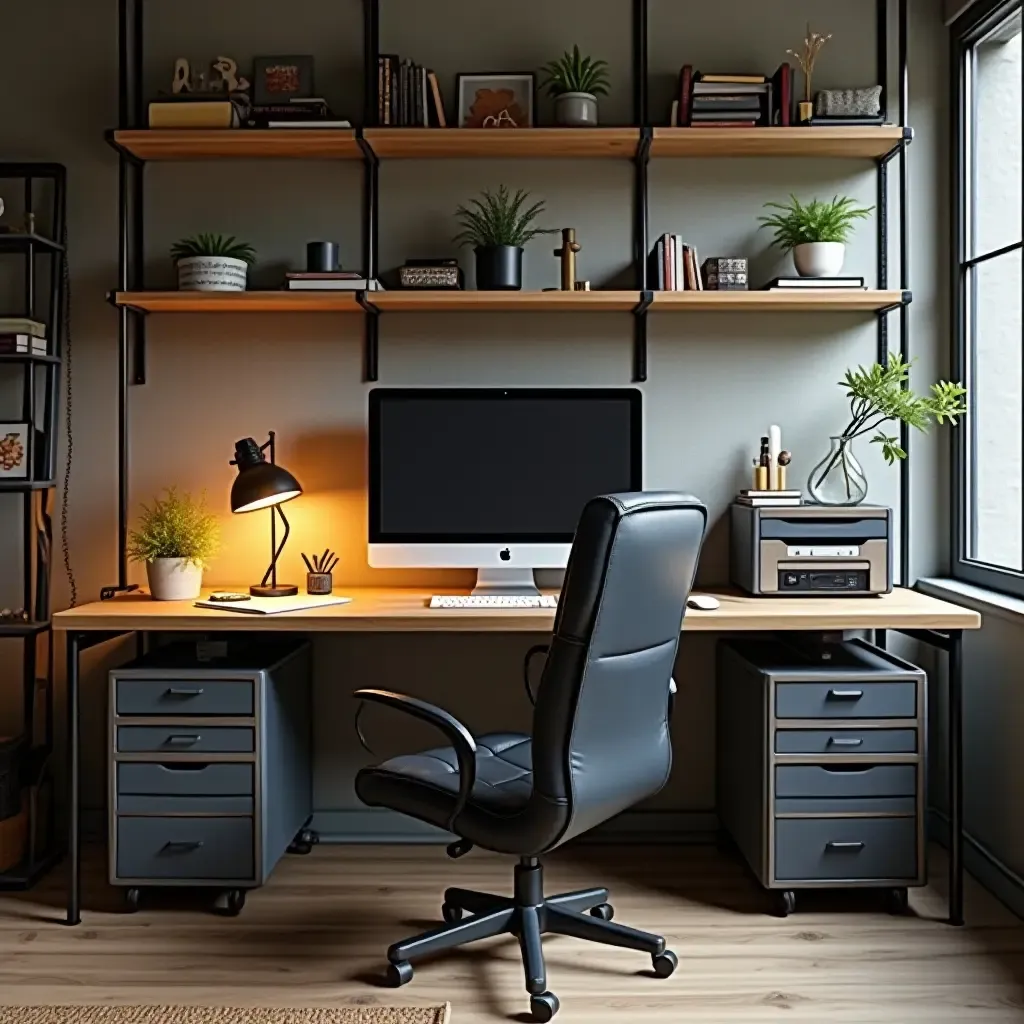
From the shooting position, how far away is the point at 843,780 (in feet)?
8.86

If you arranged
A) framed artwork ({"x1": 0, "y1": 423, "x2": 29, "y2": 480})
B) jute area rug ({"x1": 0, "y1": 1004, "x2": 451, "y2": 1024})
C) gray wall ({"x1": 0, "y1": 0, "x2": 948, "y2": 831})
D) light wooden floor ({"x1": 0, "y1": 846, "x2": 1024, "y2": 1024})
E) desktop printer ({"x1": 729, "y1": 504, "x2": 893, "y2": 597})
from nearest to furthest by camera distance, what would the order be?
jute area rug ({"x1": 0, "y1": 1004, "x2": 451, "y2": 1024})
light wooden floor ({"x1": 0, "y1": 846, "x2": 1024, "y2": 1024})
desktop printer ({"x1": 729, "y1": 504, "x2": 893, "y2": 597})
framed artwork ({"x1": 0, "y1": 423, "x2": 29, "y2": 480})
gray wall ({"x1": 0, "y1": 0, "x2": 948, "y2": 831})

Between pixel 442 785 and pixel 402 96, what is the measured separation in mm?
1901

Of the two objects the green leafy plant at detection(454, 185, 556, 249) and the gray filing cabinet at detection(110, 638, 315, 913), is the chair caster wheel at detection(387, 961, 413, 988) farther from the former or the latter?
the green leafy plant at detection(454, 185, 556, 249)

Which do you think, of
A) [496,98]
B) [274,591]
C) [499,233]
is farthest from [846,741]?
[496,98]

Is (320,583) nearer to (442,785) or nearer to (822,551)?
(442,785)

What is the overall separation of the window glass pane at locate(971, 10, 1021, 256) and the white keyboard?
156 centimetres

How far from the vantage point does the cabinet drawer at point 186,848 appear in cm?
273

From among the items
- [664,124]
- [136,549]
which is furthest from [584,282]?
[136,549]

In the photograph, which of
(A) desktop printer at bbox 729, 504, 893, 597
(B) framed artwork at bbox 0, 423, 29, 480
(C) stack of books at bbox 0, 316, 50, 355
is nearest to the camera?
(A) desktop printer at bbox 729, 504, 893, 597

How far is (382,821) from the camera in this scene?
331 cm

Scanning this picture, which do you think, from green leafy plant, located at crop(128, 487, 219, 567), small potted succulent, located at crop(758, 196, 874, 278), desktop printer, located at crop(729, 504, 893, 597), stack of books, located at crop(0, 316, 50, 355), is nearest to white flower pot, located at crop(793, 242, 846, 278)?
small potted succulent, located at crop(758, 196, 874, 278)

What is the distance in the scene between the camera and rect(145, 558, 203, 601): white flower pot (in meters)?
2.96

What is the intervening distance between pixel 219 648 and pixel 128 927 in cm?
69

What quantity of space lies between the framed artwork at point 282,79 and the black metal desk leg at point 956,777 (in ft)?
7.52
